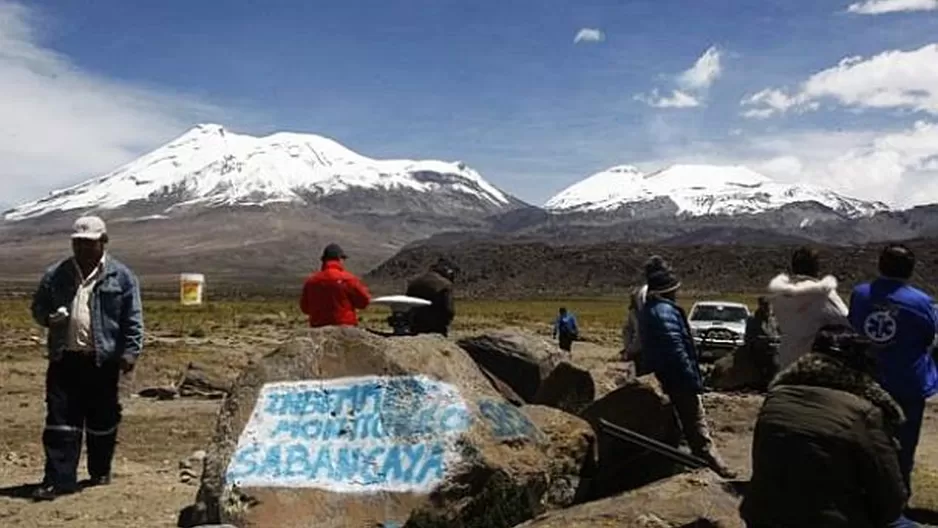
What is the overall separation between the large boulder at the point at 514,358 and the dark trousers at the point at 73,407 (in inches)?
168

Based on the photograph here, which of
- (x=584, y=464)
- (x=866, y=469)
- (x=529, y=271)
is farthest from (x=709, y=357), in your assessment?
(x=529, y=271)

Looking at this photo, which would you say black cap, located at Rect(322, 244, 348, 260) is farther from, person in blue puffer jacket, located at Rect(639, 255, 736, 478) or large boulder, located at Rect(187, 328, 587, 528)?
person in blue puffer jacket, located at Rect(639, 255, 736, 478)

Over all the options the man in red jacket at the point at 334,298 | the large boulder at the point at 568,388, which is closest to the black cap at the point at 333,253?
A: the man in red jacket at the point at 334,298

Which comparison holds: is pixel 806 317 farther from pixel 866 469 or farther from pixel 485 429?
pixel 866 469

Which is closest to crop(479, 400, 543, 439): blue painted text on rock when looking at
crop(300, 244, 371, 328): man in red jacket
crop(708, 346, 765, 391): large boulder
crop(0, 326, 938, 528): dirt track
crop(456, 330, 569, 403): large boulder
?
crop(0, 326, 938, 528): dirt track

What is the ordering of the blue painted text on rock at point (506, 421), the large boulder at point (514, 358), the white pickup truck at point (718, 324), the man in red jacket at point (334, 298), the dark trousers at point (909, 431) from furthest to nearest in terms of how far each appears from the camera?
the white pickup truck at point (718, 324) → the large boulder at point (514, 358) → the man in red jacket at point (334, 298) → the blue painted text on rock at point (506, 421) → the dark trousers at point (909, 431)

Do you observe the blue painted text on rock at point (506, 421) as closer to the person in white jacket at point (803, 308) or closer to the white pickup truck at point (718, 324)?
the person in white jacket at point (803, 308)

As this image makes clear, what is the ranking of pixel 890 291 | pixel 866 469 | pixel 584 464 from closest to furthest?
pixel 866 469, pixel 890 291, pixel 584 464

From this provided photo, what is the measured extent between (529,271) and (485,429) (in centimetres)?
15434

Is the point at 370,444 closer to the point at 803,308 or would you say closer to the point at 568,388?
the point at 803,308

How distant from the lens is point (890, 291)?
7621 millimetres

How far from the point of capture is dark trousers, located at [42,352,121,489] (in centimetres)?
953

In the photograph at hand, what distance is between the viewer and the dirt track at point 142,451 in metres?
9.05

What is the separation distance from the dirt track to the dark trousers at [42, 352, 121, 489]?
0.93ft
